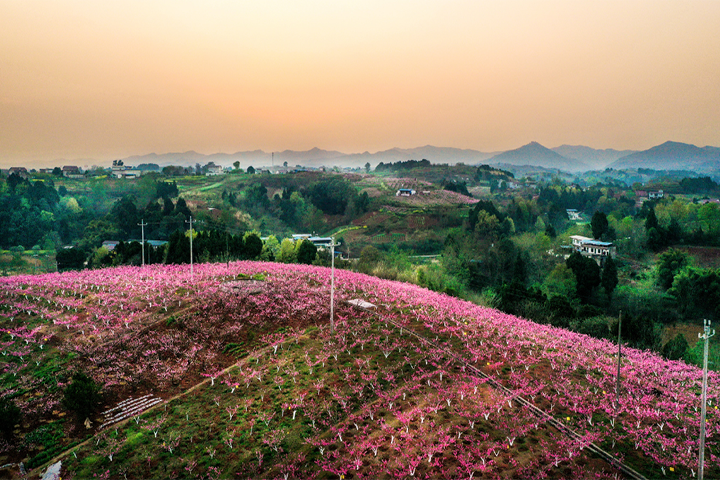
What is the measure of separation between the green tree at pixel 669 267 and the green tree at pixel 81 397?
196ft

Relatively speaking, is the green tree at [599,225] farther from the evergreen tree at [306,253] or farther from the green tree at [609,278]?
the evergreen tree at [306,253]

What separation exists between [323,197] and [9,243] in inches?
2643

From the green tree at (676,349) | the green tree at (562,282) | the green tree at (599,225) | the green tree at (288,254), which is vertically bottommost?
the green tree at (562,282)

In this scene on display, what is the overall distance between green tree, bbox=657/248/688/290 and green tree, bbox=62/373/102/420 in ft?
196

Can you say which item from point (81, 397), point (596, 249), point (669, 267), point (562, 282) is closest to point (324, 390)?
point (81, 397)

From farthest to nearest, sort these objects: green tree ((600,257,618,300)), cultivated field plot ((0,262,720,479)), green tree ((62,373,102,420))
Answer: green tree ((600,257,618,300)) → green tree ((62,373,102,420)) → cultivated field plot ((0,262,720,479))

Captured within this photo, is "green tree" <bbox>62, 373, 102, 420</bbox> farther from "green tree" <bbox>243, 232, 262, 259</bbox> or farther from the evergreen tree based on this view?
the evergreen tree

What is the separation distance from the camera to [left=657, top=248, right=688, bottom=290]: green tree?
175ft

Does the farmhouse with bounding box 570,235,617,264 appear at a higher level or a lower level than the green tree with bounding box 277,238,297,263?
lower

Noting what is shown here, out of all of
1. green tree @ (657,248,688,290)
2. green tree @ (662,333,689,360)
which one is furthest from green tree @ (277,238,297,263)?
green tree @ (657,248,688,290)

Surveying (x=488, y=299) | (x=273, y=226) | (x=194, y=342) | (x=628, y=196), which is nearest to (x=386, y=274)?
(x=488, y=299)

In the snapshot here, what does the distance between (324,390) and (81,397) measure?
26.0ft

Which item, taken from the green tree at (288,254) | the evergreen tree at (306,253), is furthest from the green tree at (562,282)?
the green tree at (288,254)

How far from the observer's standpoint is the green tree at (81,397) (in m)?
14.1
